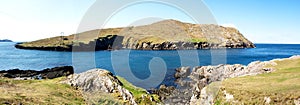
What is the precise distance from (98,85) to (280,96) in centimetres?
2110

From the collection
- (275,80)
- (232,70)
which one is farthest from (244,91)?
(232,70)

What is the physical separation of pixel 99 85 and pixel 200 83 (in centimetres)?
2100

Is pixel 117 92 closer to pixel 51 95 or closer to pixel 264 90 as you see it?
pixel 51 95

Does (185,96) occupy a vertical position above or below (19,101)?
below

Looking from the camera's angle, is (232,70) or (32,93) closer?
(32,93)

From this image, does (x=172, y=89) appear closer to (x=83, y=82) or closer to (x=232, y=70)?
(x=232, y=70)

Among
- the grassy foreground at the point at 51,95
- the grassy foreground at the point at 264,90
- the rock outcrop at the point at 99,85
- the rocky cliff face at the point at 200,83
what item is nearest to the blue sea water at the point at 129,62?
the rocky cliff face at the point at 200,83

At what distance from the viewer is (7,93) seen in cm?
2719

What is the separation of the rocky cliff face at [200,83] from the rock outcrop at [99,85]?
29.8 ft

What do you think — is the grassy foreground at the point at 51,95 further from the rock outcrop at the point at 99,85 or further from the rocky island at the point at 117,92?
the rock outcrop at the point at 99,85

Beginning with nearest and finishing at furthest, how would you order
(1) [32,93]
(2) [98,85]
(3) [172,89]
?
(1) [32,93], (2) [98,85], (3) [172,89]

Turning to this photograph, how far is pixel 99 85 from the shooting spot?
34875 millimetres

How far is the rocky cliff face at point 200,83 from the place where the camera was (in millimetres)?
34375

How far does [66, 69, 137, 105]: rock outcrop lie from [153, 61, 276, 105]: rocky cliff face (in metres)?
9.08
